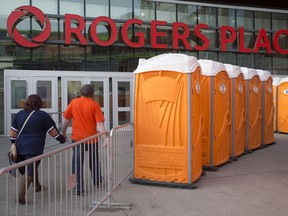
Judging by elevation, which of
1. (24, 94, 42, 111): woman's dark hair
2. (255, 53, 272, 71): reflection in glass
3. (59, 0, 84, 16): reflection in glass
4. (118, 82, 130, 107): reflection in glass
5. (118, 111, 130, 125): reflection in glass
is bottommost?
(118, 111, 130, 125): reflection in glass

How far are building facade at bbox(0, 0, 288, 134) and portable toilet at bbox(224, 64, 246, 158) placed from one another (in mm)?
6409

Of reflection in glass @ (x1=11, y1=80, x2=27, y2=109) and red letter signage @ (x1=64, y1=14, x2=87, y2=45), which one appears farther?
red letter signage @ (x1=64, y1=14, x2=87, y2=45)

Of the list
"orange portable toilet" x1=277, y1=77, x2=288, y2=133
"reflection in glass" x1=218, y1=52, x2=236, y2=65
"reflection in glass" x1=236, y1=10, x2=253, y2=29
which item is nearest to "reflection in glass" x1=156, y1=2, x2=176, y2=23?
"reflection in glass" x1=218, y1=52, x2=236, y2=65

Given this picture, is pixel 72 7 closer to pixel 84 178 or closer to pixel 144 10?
pixel 144 10

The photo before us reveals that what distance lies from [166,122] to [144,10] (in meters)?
9.86

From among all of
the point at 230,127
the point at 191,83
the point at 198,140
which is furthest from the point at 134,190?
the point at 230,127

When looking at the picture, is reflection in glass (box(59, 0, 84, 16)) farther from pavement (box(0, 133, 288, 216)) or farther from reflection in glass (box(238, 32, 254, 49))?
pavement (box(0, 133, 288, 216))

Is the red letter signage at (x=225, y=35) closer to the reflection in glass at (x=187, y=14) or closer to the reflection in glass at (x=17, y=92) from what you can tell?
the reflection in glass at (x=187, y=14)

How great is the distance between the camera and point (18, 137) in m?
4.86

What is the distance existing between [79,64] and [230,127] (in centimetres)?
751

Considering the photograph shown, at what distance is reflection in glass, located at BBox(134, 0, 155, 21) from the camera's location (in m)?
14.4

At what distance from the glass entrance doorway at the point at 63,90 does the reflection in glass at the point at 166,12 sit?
3.01 meters

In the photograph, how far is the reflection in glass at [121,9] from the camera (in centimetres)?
1404

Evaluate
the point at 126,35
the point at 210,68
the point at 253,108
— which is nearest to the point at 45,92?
the point at 126,35
